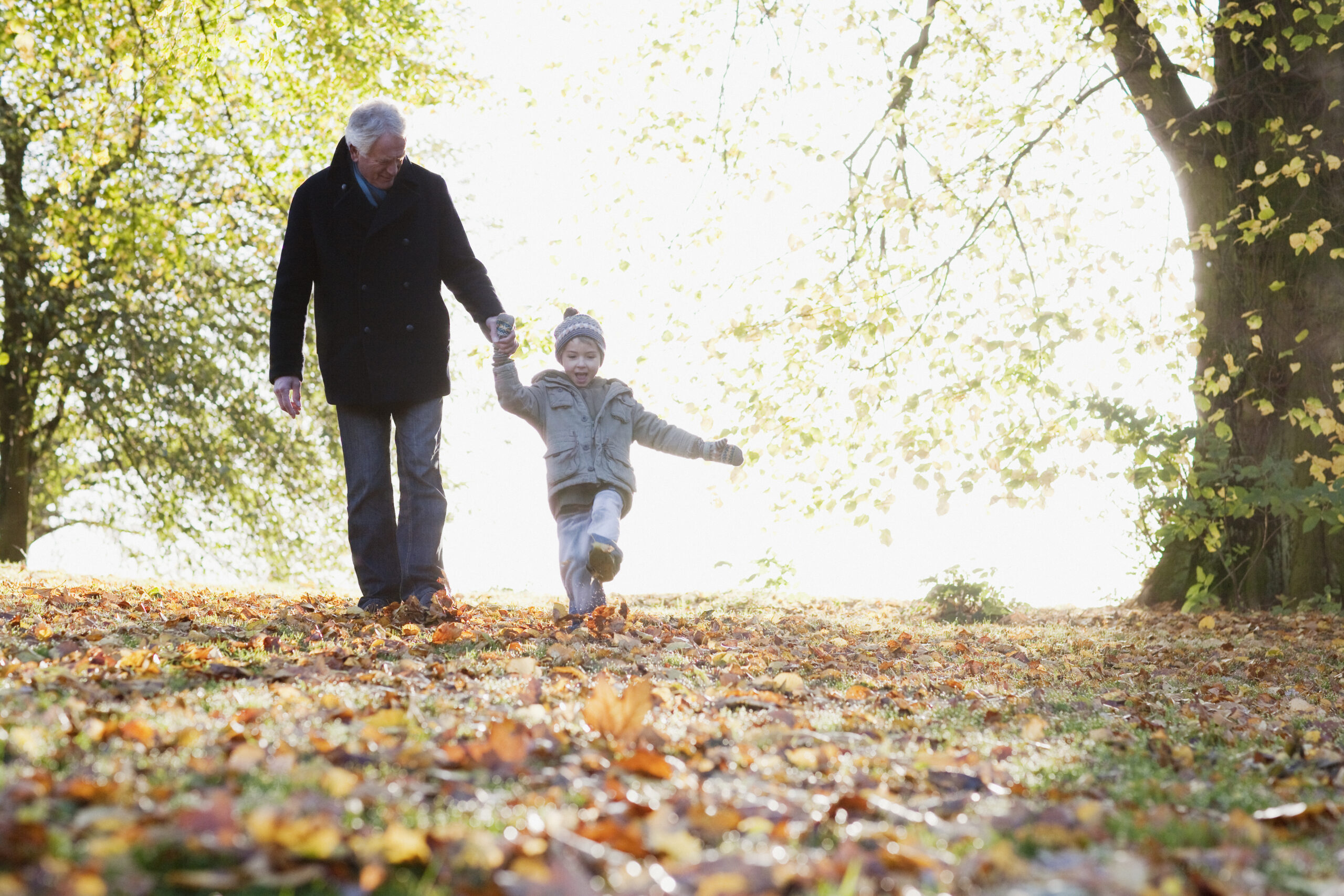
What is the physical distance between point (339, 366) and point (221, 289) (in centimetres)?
913

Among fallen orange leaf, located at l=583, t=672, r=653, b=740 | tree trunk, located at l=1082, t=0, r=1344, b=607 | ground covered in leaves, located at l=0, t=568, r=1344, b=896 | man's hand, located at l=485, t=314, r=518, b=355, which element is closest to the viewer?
ground covered in leaves, located at l=0, t=568, r=1344, b=896

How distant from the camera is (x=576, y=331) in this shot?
6.07 metres

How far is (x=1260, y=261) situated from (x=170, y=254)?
1132 centimetres

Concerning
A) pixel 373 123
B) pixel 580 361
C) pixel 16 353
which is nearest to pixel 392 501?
pixel 580 361

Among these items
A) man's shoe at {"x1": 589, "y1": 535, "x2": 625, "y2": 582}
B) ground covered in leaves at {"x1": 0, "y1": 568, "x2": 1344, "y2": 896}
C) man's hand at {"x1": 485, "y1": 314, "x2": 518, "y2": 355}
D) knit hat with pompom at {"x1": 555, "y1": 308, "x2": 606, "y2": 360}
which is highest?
knit hat with pompom at {"x1": 555, "y1": 308, "x2": 606, "y2": 360}

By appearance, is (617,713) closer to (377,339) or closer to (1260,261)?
(377,339)

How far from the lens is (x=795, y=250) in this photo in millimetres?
9180

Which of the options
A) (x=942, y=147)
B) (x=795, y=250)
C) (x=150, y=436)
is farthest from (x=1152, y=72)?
(x=150, y=436)

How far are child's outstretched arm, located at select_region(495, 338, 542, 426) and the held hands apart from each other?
36.4 inches

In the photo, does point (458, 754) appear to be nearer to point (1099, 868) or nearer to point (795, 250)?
point (1099, 868)

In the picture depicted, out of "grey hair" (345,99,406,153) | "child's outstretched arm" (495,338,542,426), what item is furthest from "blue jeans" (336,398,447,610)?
"grey hair" (345,99,406,153)

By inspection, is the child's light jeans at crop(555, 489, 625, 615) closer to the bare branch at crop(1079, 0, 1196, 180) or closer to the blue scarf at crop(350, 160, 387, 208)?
the blue scarf at crop(350, 160, 387, 208)

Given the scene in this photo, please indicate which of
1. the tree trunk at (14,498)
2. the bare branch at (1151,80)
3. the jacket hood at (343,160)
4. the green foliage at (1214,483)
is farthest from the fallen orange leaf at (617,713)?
the tree trunk at (14,498)

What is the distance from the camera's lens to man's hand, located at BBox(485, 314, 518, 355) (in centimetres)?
550
